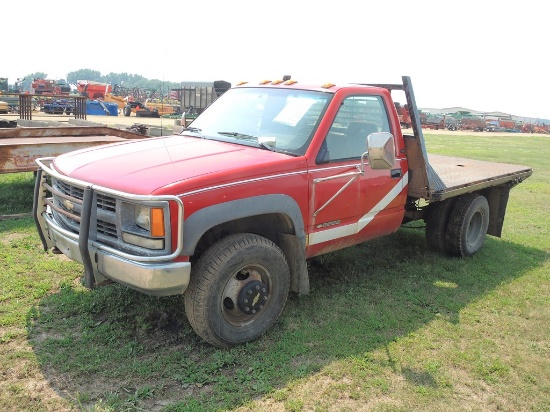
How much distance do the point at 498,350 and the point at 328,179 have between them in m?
1.90

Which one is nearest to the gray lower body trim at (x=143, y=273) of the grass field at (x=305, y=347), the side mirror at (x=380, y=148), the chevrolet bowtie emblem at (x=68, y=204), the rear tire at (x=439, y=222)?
the chevrolet bowtie emblem at (x=68, y=204)

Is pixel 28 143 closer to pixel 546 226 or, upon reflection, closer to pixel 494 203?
pixel 494 203

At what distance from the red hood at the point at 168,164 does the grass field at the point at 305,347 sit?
120cm

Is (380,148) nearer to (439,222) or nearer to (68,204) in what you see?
(68,204)

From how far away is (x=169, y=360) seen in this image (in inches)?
Answer: 145

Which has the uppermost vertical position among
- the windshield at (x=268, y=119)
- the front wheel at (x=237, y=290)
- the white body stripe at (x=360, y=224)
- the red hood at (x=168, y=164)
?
the windshield at (x=268, y=119)

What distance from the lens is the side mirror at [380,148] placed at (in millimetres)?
4008

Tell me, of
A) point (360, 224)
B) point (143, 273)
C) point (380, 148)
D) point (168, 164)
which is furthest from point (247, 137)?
point (143, 273)

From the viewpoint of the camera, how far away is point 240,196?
372 cm

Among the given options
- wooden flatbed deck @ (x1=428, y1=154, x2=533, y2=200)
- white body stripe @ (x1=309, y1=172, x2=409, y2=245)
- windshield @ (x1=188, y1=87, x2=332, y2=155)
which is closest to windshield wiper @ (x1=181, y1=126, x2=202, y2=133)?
windshield @ (x1=188, y1=87, x2=332, y2=155)

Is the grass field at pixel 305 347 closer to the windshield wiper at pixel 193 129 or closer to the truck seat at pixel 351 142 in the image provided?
the truck seat at pixel 351 142

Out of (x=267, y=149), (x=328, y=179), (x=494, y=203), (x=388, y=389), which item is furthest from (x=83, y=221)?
(x=494, y=203)

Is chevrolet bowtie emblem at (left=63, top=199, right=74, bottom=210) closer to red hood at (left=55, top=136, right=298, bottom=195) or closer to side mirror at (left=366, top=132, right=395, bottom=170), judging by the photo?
red hood at (left=55, top=136, right=298, bottom=195)

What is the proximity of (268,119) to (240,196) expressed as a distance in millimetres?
1170
